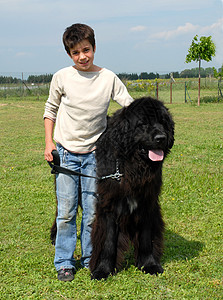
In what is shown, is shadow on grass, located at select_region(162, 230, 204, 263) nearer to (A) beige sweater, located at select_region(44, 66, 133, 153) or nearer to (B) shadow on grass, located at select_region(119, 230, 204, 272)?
(B) shadow on grass, located at select_region(119, 230, 204, 272)

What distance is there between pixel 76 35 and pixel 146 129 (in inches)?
40.7

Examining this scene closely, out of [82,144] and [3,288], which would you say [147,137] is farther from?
[3,288]

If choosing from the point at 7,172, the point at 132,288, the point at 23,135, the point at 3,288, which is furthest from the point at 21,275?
the point at 23,135

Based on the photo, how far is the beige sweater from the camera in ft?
10.8

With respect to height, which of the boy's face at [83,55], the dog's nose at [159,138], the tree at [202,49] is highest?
the tree at [202,49]

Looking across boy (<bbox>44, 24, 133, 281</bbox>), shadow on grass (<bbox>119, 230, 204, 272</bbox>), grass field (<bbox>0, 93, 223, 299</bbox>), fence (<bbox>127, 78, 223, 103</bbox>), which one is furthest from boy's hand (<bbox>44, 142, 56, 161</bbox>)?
fence (<bbox>127, 78, 223, 103</bbox>)

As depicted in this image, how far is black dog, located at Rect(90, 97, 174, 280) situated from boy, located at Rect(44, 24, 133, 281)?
0.16 m

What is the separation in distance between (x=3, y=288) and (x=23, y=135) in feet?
31.7

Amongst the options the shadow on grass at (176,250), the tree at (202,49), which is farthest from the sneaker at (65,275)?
the tree at (202,49)

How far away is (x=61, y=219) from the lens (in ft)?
11.4

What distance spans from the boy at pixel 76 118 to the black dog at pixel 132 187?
0.53 ft

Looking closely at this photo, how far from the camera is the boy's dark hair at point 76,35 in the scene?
318 cm

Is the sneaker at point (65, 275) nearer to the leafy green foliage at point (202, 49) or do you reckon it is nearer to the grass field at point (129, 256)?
the grass field at point (129, 256)

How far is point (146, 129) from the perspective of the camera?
115 inches
